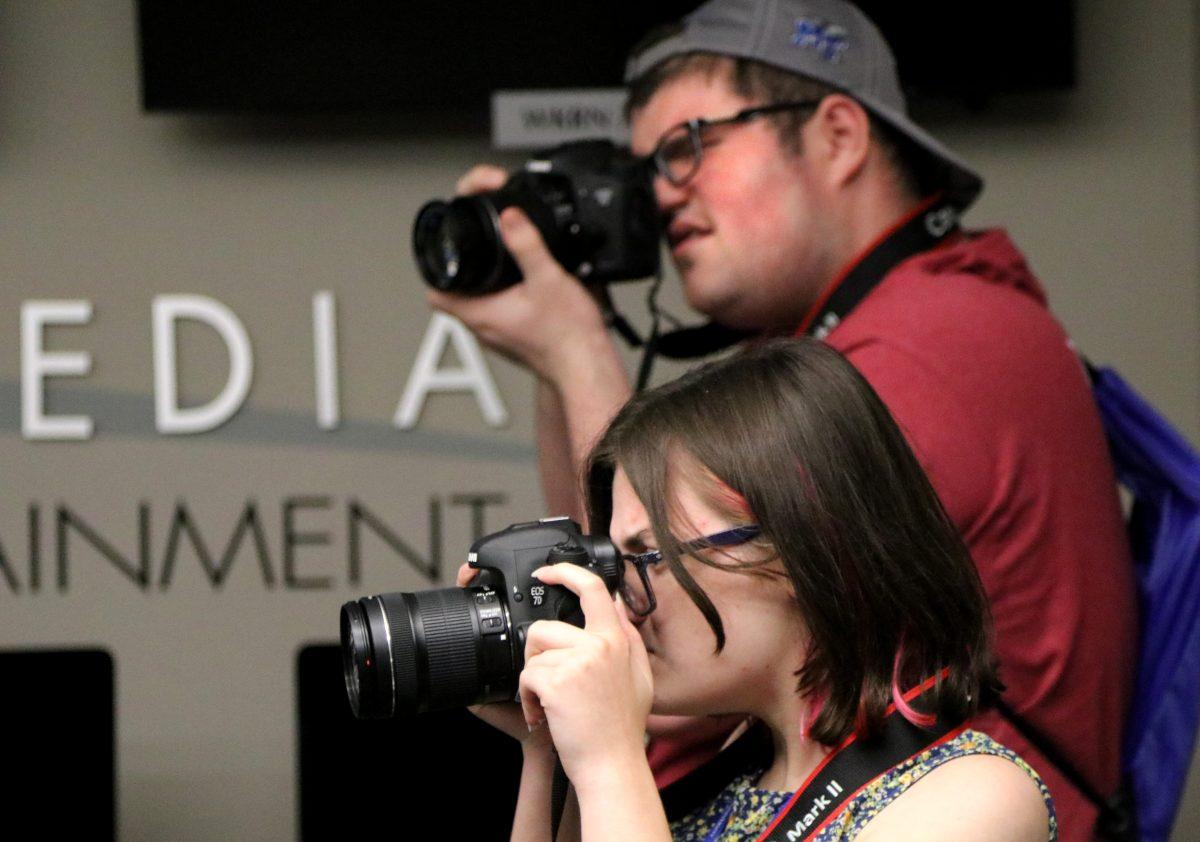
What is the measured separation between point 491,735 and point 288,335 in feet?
3.32

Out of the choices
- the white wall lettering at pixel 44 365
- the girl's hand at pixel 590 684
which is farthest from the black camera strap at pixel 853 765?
the white wall lettering at pixel 44 365

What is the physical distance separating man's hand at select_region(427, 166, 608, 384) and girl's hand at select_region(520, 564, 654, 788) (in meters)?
0.60

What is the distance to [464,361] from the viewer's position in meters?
2.78

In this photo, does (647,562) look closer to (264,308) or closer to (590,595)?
(590,595)

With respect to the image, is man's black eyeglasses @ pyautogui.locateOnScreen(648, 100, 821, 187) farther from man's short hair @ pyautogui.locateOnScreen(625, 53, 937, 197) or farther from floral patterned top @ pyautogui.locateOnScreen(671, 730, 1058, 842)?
floral patterned top @ pyautogui.locateOnScreen(671, 730, 1058, 842)

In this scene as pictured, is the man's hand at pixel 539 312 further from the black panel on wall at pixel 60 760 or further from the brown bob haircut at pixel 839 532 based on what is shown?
the black panel on wall at pixel 60 760

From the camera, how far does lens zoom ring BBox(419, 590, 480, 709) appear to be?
115 centimetres

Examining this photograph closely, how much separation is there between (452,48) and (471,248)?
1017mm

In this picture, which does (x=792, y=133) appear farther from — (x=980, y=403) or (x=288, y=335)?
(x=288, y=335)

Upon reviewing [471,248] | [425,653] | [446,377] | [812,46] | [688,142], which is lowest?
[425,653]

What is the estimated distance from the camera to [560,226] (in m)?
1.73

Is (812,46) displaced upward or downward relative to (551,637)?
upward

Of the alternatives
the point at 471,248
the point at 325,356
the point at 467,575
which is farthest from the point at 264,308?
the point at 467,575

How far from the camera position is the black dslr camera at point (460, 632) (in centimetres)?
114
